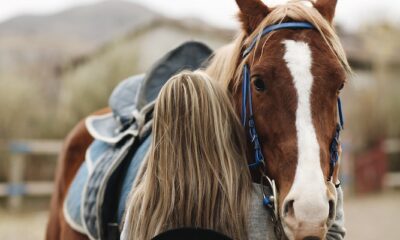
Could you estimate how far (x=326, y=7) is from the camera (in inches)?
101

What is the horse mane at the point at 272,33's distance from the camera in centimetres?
236

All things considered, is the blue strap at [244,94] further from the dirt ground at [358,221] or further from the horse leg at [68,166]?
the dirt ground at [358,221]

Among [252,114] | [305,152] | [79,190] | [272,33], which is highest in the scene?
[272,33]

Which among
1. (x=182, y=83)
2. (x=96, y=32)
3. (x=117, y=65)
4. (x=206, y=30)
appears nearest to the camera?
(x=182, y=83)

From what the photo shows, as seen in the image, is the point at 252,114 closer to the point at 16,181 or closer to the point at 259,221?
the point at 259,221

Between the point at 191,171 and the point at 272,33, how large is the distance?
66 centimetres

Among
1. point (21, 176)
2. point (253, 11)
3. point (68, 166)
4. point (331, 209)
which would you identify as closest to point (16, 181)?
point (21, 176)

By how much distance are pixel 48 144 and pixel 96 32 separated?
74.2 metres

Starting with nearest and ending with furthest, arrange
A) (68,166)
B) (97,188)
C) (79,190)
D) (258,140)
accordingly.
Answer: (258,140)
(97,188)
(79,190)
(68,166)

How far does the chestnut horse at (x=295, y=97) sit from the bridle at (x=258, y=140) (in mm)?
10

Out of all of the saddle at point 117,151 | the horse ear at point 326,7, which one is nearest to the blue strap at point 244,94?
the horse ear at point 326,7

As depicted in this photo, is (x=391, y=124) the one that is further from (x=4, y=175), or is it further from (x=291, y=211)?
(x=291, y=211)

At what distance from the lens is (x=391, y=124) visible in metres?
16.0

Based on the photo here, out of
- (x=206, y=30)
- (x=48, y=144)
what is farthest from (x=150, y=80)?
(x=206, y=30)
